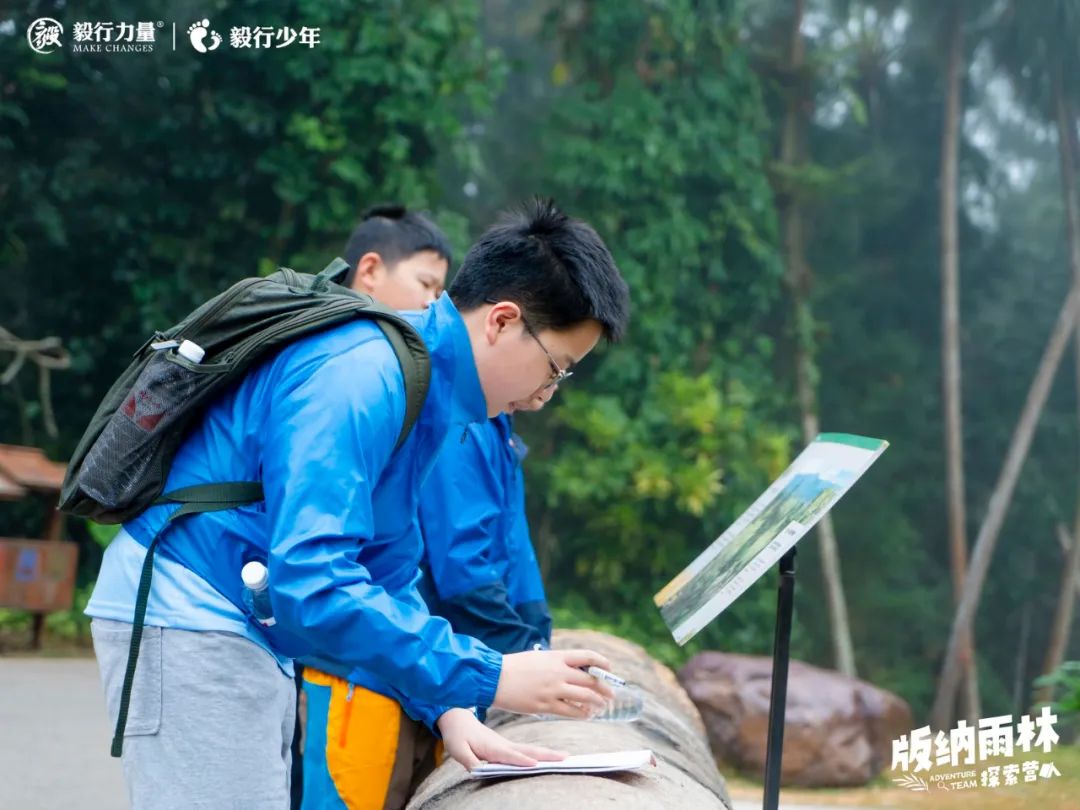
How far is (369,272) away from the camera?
296 centimetres

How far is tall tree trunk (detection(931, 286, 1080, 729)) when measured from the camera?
7.90 m

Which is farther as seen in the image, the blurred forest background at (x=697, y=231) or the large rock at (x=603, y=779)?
the blurred forest background at (x=697, y=231)

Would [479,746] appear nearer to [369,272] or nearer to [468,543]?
[468,543]

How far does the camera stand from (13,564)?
19.2 feet

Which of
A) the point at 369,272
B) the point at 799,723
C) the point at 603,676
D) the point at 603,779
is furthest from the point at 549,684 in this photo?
the point at 799,723

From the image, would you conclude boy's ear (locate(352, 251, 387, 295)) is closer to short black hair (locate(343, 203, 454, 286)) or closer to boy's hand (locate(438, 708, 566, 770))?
short black hair (locate(343, 203, 454, 286))

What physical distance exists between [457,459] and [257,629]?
0.86m

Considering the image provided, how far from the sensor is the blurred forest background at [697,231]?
7012mm

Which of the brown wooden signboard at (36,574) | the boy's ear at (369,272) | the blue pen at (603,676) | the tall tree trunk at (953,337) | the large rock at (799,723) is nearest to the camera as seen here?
the blue pen at (603,676)

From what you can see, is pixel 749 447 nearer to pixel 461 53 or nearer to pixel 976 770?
pixel 976 770

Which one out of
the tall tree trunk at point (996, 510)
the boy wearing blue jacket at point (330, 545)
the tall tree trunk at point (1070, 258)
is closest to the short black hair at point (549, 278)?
the boy wearing blue jacket at point (330, 545)

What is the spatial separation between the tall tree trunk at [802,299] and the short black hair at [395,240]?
5.19 m

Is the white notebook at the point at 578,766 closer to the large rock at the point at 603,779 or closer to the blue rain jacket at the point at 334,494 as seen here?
the large rock at the point at 603,779

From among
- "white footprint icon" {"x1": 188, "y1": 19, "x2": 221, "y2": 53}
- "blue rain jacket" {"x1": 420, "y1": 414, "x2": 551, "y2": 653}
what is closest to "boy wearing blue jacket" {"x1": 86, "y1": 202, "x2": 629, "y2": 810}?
"blue rain jacket" {"x1": 420, "y1": 414, "x2": 551, "y2": 653}
